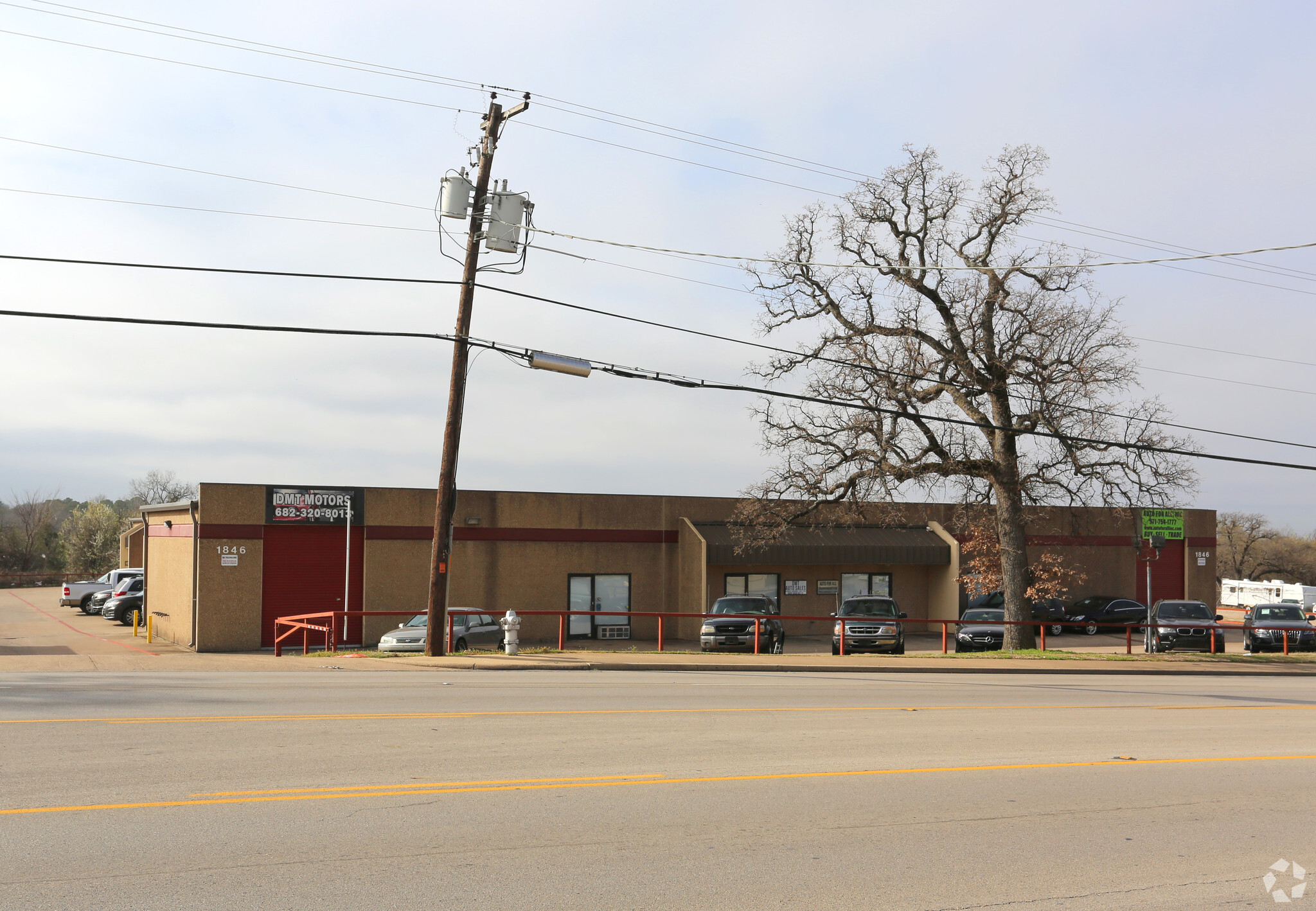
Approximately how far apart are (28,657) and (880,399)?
64.1 ft

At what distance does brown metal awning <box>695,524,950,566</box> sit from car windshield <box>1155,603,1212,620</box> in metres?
7.50

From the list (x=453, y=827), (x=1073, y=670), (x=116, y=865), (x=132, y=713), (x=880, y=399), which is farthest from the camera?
(x=880, y=399)

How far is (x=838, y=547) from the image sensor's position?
117 feet

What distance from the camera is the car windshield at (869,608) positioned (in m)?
27.5

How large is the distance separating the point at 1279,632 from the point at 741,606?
751 inches

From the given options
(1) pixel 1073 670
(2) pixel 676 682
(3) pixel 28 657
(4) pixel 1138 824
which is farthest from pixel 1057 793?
(3) pixel 28 657

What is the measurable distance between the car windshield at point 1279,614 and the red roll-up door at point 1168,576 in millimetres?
6728

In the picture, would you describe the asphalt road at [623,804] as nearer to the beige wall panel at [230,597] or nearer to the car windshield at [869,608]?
the car windshield at [869,608]

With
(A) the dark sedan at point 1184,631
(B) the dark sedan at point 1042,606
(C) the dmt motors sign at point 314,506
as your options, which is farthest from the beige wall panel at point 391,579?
(A) the dark sedan at point 1184,631

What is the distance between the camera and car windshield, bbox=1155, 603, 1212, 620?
3100 cm

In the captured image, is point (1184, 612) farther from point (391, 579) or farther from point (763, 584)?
point (391, 579)

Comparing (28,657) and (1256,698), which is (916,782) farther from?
(28,657)

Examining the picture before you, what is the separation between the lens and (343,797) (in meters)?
7.78

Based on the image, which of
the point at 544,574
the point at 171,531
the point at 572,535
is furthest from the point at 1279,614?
the point at 171,531
